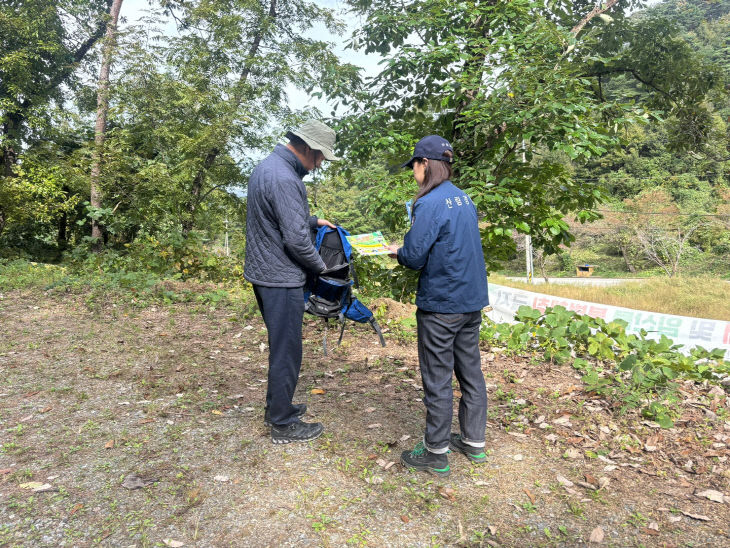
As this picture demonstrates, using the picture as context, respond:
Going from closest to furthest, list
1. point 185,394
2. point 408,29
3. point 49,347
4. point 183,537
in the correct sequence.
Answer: point 183,537 → point 185,394 → point 49,347 → point 408,29

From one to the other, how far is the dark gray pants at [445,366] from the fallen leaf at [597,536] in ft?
2.76

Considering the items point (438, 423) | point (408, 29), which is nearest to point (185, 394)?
point (438, 423)

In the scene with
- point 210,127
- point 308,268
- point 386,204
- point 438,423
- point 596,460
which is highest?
point 210,127

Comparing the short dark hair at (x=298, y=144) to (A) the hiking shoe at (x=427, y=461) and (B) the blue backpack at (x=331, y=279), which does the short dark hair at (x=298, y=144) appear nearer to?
(B) the blue backpack at (x=331, y=279)

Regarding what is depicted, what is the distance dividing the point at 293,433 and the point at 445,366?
1211 mm

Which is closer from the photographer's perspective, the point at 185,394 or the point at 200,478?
the point at 200,478

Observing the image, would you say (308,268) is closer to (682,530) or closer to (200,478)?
(200,478)

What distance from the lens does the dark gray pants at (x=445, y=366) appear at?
269 cm

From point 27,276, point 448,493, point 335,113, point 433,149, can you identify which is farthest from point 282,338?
point 27,276

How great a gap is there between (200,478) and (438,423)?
1.51 meters

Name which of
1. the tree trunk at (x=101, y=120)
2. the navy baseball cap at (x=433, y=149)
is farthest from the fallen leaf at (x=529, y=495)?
the tree trunk at (x=101, y=120)

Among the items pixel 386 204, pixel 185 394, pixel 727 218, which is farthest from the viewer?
pixel 727 218

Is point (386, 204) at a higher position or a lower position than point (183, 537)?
higher

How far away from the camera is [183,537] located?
2.16 m
